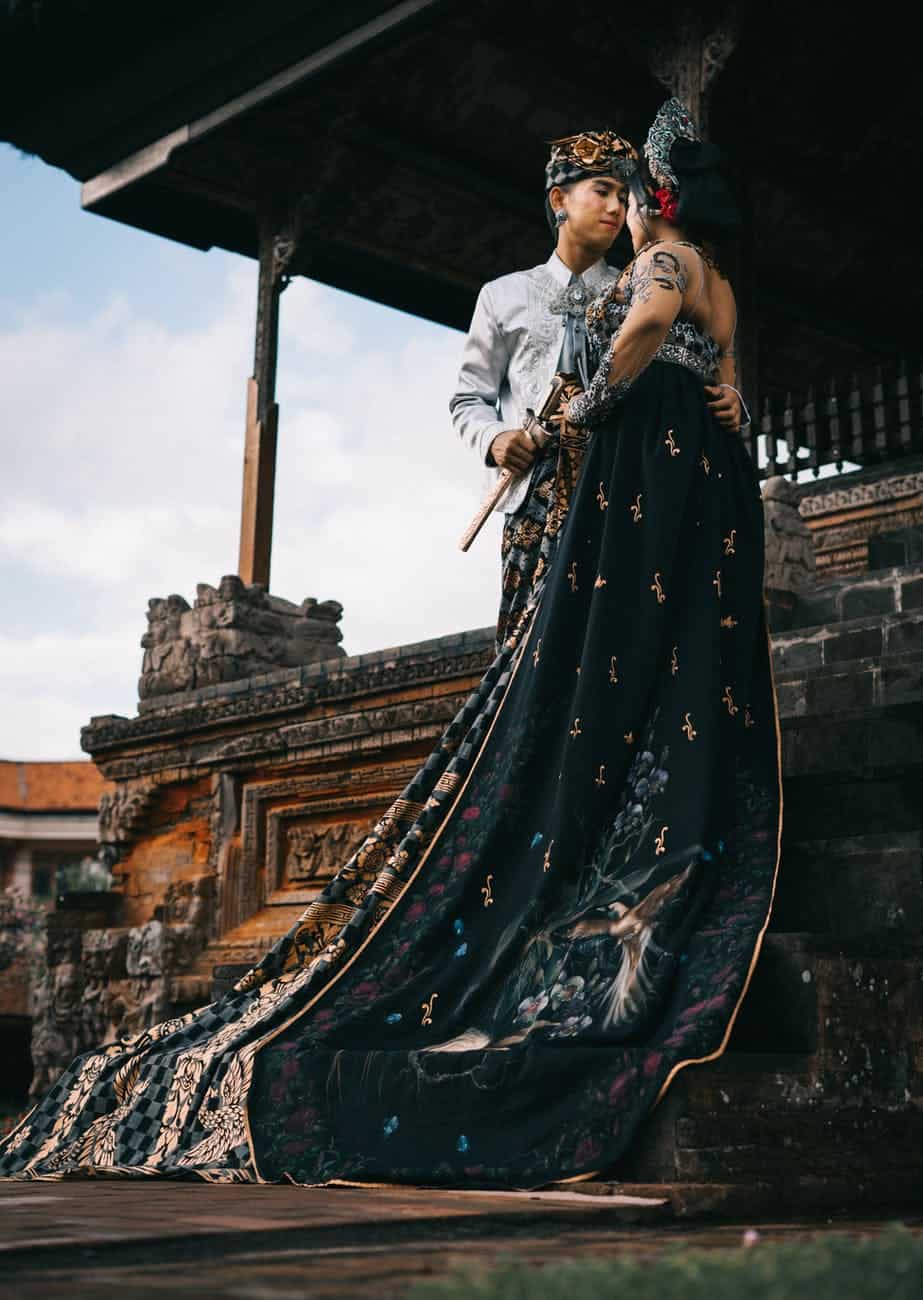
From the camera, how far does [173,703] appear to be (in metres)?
7.39

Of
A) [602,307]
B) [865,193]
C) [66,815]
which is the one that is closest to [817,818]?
[602,307]

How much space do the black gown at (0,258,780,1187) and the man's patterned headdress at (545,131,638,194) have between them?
57cm

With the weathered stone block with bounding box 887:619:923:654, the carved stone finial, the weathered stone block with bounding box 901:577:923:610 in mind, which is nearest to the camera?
the weathered stone block with bounding box 887:619:923:654

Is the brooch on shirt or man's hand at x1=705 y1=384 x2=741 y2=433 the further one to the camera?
the brooch on shirt

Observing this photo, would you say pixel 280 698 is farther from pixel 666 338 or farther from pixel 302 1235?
pixel 302 1235

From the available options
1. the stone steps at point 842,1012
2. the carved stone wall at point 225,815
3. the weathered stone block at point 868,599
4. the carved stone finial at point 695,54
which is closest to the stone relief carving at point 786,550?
the weathered stone block at point 868,599

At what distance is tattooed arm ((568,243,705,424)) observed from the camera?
3.48 m

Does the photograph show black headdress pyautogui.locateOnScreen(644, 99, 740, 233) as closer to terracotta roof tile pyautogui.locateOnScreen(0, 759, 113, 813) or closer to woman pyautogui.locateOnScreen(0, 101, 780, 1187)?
woman pyautogui.locateOnScreen(0, 101, 780, 1187)

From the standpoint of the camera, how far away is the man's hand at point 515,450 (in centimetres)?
388

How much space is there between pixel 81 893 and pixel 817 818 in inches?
173

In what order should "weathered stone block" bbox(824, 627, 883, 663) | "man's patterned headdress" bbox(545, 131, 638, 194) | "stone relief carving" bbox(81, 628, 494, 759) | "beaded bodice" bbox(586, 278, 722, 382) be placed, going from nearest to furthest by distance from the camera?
"beaded bodice" bbox(586, 278, 722, 382)
"man's patterned headdress" bbox(545, 131, 638, 194)
"weathered stone block" bbox(824, 627, 883, 663)
"stone relief carving" bbox(81, 628, 494, 759)

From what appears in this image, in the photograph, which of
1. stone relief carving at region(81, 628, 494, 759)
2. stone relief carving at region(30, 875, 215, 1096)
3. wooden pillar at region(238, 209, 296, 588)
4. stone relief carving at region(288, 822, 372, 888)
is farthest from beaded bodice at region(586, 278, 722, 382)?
wooden pillar at region(238, 209, 296, 588)

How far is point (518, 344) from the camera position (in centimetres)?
416

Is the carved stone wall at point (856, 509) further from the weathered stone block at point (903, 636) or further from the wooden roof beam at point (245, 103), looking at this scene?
the weathered stone block at point (903, 636)
